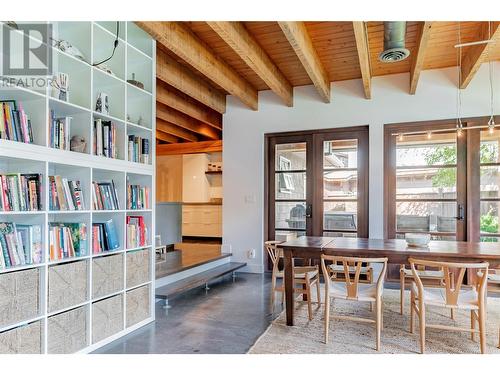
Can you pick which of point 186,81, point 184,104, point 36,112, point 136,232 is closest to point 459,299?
point 136,232

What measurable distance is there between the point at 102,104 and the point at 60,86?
1.32ft

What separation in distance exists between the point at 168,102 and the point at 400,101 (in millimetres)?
3329

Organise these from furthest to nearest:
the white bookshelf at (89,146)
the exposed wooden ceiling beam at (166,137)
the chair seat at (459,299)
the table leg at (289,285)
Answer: the exposed wooden ceiling beam at (166,137) < the table leg at (289,285) < the chair seat at (459,299) < the white bookshelf at (89,146)

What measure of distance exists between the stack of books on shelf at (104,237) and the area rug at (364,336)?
1.45 meters

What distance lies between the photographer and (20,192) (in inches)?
84.2

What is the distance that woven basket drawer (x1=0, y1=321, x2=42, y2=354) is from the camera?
6.47 ft

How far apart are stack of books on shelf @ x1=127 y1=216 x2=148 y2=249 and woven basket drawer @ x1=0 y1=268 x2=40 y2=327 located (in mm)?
896

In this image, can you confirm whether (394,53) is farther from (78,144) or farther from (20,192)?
(20,192)

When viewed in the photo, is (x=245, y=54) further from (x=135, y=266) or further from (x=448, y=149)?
(x=448, y=149)

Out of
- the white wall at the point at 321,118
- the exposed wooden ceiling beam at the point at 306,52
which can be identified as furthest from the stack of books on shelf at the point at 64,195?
the white wall at the point at 321,118

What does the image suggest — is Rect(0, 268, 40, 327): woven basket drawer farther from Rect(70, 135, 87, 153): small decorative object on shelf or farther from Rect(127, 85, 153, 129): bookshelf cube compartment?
Rect(127, 85, 153, 129): bookshelf cube compartment

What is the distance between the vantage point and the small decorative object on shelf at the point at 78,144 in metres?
2.58

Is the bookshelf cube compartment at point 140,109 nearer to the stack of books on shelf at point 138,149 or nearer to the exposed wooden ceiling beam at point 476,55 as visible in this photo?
the stack of books on shelf at point 138,149
